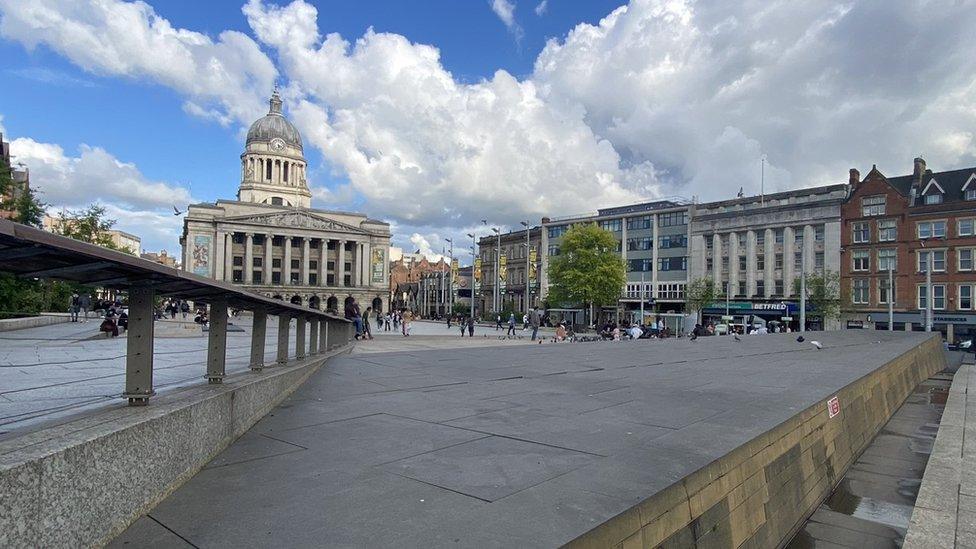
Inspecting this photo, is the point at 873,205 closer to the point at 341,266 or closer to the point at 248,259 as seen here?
the point at 341,266

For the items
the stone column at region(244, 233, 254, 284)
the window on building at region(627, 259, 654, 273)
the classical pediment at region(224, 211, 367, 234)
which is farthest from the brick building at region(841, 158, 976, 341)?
the stone column at region(244, 233, 254, 284)

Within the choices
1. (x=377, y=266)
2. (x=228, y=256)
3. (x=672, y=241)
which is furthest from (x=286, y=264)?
(x=672, y=241)

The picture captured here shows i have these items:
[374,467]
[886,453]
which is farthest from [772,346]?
[374,467]

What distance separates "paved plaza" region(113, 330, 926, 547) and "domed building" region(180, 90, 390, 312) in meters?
106

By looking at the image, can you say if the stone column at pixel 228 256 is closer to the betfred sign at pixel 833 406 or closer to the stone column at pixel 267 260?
the stone column at pixel 267 260

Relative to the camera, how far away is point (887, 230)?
58250mm

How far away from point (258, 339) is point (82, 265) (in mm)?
3932

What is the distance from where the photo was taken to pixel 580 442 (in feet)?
19.1

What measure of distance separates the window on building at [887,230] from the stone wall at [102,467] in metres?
66.7

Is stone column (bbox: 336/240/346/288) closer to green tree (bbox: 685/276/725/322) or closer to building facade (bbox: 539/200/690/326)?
building facade (bbox: 539/200/690/326)

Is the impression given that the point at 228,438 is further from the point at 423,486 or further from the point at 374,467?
the point at 423,486

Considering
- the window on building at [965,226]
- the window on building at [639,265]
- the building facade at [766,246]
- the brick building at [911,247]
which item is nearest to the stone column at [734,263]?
the building facade at [766,246]

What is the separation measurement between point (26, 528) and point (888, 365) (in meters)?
18.0

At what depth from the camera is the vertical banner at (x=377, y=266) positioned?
123312 mm
